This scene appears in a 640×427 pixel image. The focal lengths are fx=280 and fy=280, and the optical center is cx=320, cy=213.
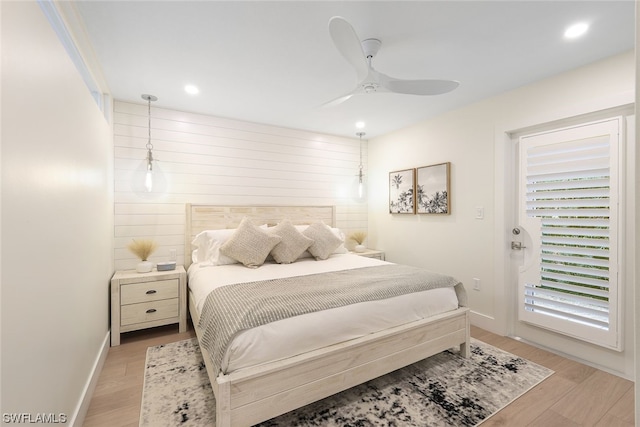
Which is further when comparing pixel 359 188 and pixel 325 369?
pixel 359 188

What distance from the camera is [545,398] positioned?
1.95 m

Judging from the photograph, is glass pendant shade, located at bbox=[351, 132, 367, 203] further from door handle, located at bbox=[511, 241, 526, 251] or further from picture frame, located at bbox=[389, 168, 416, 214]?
door handle, located at bbox=[511, 241, 526, 251]

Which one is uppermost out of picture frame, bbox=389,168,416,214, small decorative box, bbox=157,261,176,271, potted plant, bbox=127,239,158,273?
picture frame, bbox=389,168,416,214

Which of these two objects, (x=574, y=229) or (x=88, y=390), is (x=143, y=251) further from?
(x=574, y=229)

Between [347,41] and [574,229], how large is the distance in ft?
8.18

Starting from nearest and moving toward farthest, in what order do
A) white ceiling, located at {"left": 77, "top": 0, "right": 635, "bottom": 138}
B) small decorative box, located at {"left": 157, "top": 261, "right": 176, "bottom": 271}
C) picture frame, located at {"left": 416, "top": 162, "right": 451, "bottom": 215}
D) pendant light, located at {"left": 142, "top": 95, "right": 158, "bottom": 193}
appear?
1. white ceiling, located at {"left": 77, "top": 0, "right": 635, "bottom": 138}
2. small decorative box, located at {"left": 157, "top": 261, "right": 176, "bottom": 271}
3. pendant light, located at {"left": 142, "top": 95, "right": 158, "bottom": 193}
4. picture frame, located at {"left": 416, "top": 162, "right": 451, "bottom": 215}

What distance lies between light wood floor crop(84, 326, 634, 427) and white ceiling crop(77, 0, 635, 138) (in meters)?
2.53

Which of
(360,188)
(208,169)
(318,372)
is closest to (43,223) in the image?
(318,372)

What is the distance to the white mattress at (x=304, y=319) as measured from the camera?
1567 mm

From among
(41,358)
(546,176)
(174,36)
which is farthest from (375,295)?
(174,36)

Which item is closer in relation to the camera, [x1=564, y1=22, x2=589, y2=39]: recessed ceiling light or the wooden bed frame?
the wooden bed frame

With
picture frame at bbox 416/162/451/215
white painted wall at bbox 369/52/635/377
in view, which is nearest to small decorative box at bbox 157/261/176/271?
white painted wall at bbox 369/52/635/377

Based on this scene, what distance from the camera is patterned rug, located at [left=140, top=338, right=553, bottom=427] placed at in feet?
5.75

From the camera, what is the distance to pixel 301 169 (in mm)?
4215
